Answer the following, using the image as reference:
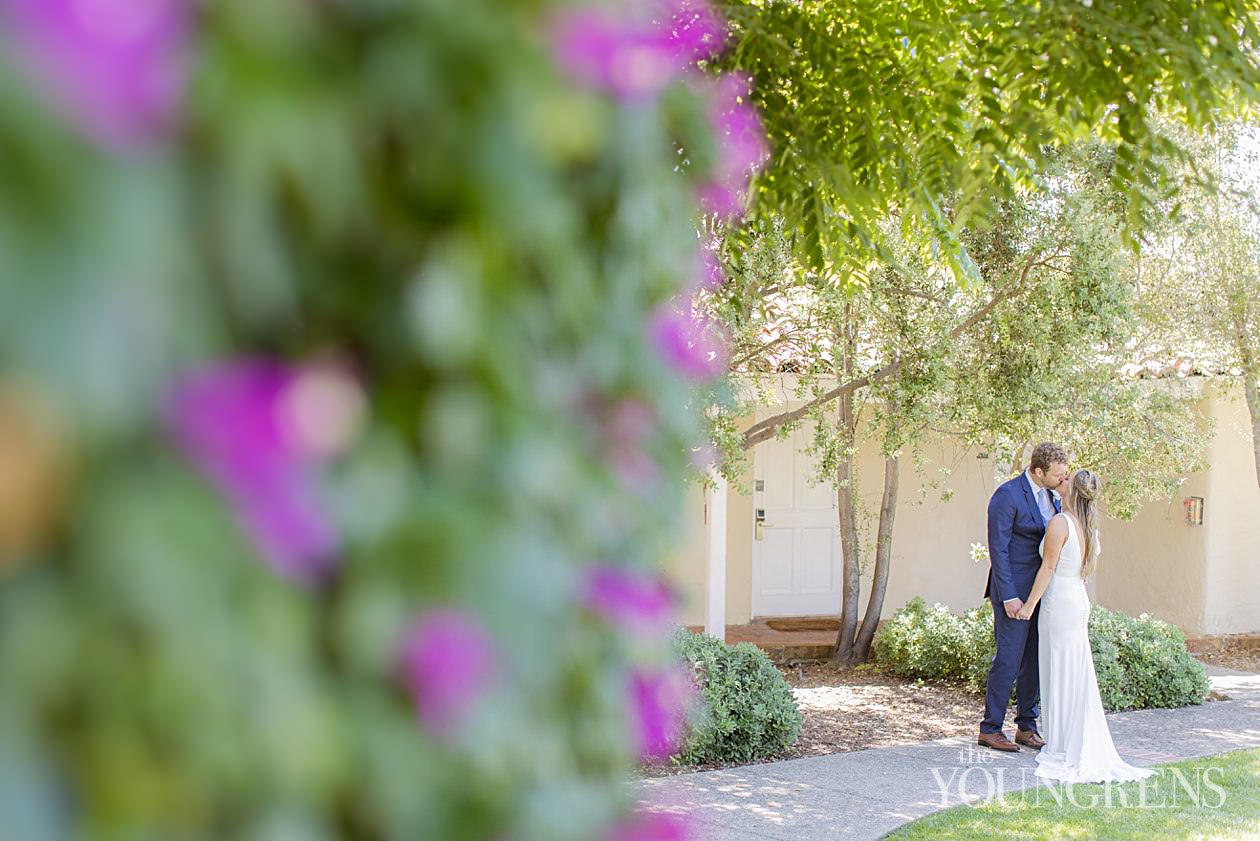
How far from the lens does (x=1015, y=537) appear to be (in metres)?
9.04

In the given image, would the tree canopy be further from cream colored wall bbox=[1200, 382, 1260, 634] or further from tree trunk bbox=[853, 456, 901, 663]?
cream colored wall bbox=[1200, 382, 1260, 634]

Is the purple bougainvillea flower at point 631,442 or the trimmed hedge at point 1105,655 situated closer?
the purple bougainvillea flower at point 631,442

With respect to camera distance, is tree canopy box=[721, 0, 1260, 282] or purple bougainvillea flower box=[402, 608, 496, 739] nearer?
purple bougainvillea flower box=[402, 608, 496, 739]

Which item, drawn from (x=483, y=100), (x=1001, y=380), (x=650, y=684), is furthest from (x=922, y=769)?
(x=483, y=100)

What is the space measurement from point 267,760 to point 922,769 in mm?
8310

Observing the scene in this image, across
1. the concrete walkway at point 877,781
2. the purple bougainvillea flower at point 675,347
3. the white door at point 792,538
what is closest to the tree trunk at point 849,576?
the white door at point 792,538

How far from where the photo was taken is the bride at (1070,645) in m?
8.42

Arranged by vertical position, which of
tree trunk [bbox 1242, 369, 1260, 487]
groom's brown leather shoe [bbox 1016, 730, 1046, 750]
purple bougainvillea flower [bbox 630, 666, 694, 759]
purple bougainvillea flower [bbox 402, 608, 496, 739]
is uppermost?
tree trunk [bbox 1242, 369, 1260, 487]

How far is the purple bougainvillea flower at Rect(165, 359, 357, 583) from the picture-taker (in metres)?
0.58

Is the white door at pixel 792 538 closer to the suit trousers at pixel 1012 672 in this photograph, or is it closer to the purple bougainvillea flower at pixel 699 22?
the suit trousers at pixel 1012 672

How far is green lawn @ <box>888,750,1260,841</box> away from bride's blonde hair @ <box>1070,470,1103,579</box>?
1.50 metres

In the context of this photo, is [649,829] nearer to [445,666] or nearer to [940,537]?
[445,666]

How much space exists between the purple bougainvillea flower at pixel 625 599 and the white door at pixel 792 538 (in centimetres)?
1378

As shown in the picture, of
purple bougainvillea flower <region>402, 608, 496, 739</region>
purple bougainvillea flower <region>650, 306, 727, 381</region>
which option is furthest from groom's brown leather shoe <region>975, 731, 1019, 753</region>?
purple bougainvillea flower <region>402, 608, 496, 739</region>
